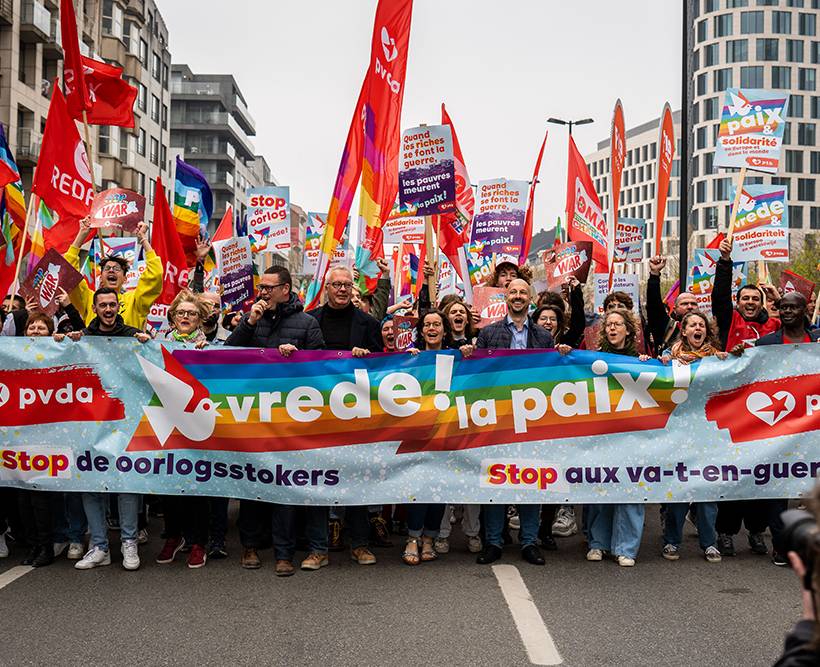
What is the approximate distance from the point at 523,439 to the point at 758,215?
322 inches

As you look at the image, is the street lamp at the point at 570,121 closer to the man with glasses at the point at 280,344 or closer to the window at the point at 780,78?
the man with glasses at the point at 280,344

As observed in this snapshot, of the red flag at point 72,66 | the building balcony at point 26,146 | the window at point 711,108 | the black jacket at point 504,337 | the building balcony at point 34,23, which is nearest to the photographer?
the black jacket at point 504,337

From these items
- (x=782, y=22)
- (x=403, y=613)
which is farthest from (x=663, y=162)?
(x=782, y=22)

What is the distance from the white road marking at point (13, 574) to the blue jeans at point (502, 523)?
3.06 m

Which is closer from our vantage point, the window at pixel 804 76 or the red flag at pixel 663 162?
the red flag at pixel 663 162

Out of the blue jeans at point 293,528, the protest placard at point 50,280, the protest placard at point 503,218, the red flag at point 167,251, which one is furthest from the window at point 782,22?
the blue jeans at point 293,528

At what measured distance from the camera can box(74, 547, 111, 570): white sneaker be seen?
690 cm

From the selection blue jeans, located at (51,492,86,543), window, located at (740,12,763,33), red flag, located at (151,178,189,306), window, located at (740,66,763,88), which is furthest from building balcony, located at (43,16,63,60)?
window, located at (740,12,763,33)

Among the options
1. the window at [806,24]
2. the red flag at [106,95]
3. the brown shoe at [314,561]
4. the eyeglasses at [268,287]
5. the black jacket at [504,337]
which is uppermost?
the window at [806,24]

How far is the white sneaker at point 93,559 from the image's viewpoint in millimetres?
6902

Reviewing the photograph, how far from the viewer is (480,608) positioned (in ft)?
19.0

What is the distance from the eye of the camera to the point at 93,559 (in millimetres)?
6953

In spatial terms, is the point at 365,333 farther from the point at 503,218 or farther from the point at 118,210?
the point at 503,218

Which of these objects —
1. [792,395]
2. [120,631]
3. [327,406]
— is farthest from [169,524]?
[792,395]
